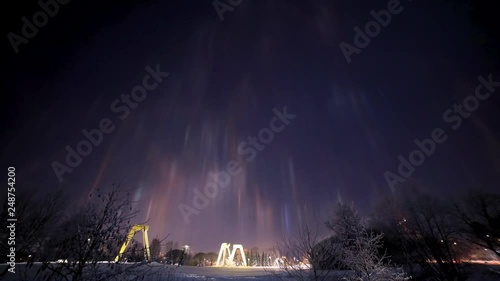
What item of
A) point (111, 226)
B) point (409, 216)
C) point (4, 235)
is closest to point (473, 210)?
point (409, 216)

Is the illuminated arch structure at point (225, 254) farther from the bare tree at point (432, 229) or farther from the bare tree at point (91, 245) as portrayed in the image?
the bare tree at point (91, 245)

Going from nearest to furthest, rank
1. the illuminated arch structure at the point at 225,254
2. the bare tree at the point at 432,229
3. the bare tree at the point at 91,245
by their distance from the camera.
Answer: the bare tree at the point at 91,245
the bare tree at the point at 432,229
the illuminated arch structure at the point at 225,254

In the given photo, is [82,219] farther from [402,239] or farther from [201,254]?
[201,254]

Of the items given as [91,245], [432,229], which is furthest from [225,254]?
[91,245]

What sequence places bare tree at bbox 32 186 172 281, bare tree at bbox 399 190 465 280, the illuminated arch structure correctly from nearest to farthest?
bare tree at bbox 32 186 172 281, bare tree at bbox 399 190 465 280, the illuminated arch structure

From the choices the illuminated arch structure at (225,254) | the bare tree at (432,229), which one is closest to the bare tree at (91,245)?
the bare tree at (432,229)

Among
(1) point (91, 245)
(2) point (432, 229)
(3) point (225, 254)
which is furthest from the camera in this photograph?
(3) point (225, 254)

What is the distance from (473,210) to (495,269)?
9.10 m

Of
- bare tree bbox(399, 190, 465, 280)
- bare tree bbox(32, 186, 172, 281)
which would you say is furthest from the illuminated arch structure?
bare tree bbox(32, 186, 172, 281)

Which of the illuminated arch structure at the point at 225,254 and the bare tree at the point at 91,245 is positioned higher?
the illuminated arch structure at the point at 225,254

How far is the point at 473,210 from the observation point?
3372 centimetres

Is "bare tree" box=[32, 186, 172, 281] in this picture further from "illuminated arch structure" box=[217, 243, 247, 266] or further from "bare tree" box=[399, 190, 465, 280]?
"illuminated arch structure" box=[217, 243, 247, 266]

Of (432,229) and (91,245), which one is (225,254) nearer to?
(432,229)

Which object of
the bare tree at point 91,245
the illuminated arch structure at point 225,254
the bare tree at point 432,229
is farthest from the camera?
the illuminated arch structure at point 225,254
